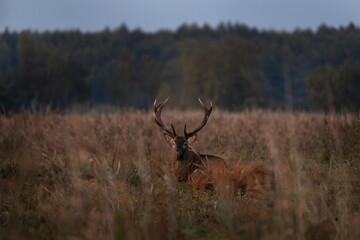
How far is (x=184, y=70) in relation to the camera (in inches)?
2297

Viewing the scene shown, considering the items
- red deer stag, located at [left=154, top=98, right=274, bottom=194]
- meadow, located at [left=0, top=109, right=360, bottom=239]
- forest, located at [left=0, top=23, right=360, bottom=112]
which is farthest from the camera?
forest, located at [left=0, top=23, right=360, bottom=112]

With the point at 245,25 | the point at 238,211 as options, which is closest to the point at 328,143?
the point at 238,211

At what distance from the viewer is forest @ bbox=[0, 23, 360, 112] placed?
45938 mm

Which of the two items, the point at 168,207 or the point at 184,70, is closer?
the point at 168,207

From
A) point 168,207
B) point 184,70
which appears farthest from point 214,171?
point 184,70

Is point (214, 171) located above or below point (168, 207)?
above

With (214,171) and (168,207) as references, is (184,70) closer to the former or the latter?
(214,171)

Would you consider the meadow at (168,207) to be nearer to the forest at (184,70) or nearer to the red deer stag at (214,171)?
the red deer stag at (214,171)

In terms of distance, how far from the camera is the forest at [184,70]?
45938mm

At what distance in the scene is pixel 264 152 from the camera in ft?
34.0

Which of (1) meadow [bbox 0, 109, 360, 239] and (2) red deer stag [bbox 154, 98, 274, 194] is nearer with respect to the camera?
(1) meadow [bbox 0, 109, 360, 239]

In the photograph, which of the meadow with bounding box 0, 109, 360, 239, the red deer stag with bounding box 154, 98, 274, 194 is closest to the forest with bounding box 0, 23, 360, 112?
the red deer stag with bounding box 154, 98, 274, 194

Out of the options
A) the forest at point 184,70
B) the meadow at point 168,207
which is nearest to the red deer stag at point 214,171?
the meadow at point 168,207

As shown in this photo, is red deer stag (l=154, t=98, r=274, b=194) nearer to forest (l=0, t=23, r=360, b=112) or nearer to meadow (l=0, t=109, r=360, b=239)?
meadow (l=0, t=109, r=360, b=239)
